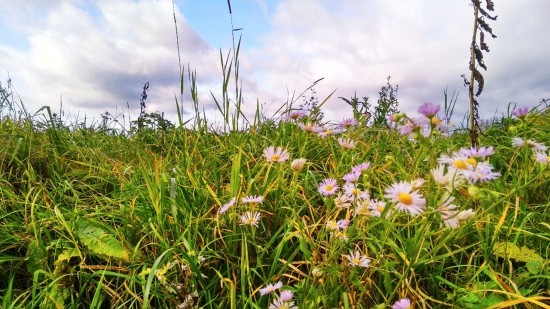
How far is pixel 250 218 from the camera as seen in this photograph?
155 centimetres

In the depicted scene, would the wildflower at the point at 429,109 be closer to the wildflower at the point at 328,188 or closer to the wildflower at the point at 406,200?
the wildflower at the point at 406,200

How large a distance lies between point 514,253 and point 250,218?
0.91 meters

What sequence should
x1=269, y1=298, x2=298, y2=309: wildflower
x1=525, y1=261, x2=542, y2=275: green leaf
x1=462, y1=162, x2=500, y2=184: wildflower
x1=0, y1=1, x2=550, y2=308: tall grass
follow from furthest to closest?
x1=525, y1=261, x2=542, y2=275: green leaf < x1=0, y1=1, x2=550, y2=308: tall grass < x1=269, y1=298, x2=298, y2=309: wildflower < x1=462, y1=162, x2=500, y2=184: wildflower

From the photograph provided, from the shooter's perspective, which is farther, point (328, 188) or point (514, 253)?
point (328, 188)

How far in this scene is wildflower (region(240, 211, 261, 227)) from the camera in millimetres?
1534

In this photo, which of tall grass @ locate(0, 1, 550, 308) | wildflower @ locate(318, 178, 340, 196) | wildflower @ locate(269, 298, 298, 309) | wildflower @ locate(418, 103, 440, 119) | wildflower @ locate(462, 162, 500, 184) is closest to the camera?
wildflower @ locate(462, 162, 500, 184)

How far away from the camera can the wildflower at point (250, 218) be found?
153 cm

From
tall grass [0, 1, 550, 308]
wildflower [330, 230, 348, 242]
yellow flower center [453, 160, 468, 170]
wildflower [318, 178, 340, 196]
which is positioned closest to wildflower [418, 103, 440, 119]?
tall grass [0, 1, 550, 308]

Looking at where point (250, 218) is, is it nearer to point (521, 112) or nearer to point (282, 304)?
point (282, 304)

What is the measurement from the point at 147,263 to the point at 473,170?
1160 mm

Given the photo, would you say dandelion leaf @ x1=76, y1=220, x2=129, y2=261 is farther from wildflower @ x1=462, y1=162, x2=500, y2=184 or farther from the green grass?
wildflower @ x1=462, y1=162, x2=500, y2=184

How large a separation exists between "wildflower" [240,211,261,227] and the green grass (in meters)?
0.03

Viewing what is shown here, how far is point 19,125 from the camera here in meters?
3.22

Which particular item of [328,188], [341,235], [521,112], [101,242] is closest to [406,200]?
[341,235]
